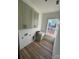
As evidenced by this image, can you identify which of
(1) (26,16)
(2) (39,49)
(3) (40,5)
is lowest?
(2) (39,49)

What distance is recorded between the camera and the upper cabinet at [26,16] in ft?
7.95

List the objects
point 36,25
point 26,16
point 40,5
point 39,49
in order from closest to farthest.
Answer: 1. point 39,49
2. point 26,16
3. point 40,5
4. point 36,25

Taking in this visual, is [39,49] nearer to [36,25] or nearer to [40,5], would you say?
[36,25]

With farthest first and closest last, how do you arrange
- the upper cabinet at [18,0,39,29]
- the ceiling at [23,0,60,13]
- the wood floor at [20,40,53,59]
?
the ceiling at [23,0,60,13] < the upper cabinet at [18,0,39,29] < the wood floor at [20,40,53,59]

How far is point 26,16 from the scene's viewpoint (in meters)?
2.75

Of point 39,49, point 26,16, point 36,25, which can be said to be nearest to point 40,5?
point 26,16

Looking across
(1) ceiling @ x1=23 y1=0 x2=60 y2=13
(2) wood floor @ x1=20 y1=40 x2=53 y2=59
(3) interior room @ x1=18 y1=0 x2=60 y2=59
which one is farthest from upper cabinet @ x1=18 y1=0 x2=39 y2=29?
(2) wood floor @ x1=20 y1=40 x2=53 y2=59

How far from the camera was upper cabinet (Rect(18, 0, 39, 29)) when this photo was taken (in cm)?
242

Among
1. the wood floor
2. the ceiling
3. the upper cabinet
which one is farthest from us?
the ceiling

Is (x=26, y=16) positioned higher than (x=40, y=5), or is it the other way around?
(x=40, y=5)

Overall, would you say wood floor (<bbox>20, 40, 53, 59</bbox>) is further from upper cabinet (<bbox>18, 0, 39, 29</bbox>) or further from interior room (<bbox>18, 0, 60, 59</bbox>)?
upper cabinet (<bbox>18, 0, 39, 29</bbox>)
